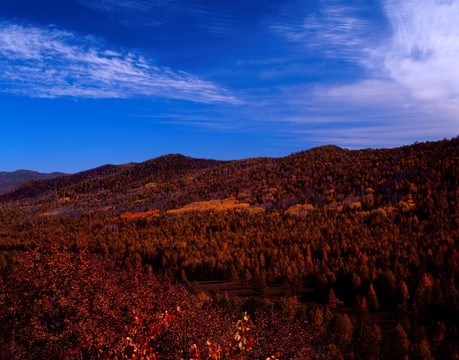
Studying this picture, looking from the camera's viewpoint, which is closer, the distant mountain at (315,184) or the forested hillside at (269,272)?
the forested hillside at (269,272)

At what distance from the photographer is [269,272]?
51312 mm

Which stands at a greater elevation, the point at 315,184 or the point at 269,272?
the point at 315,184

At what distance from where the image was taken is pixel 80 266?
59.4ft

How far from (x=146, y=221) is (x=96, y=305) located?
97.4 metres

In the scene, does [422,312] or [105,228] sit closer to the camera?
[422,312]

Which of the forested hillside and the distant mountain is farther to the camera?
the distant mountain

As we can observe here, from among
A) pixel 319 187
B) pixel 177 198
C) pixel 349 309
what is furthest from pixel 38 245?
pixel 177 198

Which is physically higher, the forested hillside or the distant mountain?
the distant mountain

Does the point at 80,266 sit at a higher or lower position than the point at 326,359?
higher

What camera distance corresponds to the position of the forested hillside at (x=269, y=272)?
57.4ft

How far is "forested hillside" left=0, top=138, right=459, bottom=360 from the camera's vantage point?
17.5 meters

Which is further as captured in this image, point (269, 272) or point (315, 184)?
point (315, 184)

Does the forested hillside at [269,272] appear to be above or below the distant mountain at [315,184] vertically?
below

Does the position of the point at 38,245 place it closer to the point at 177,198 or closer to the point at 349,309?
the point at 349,309
